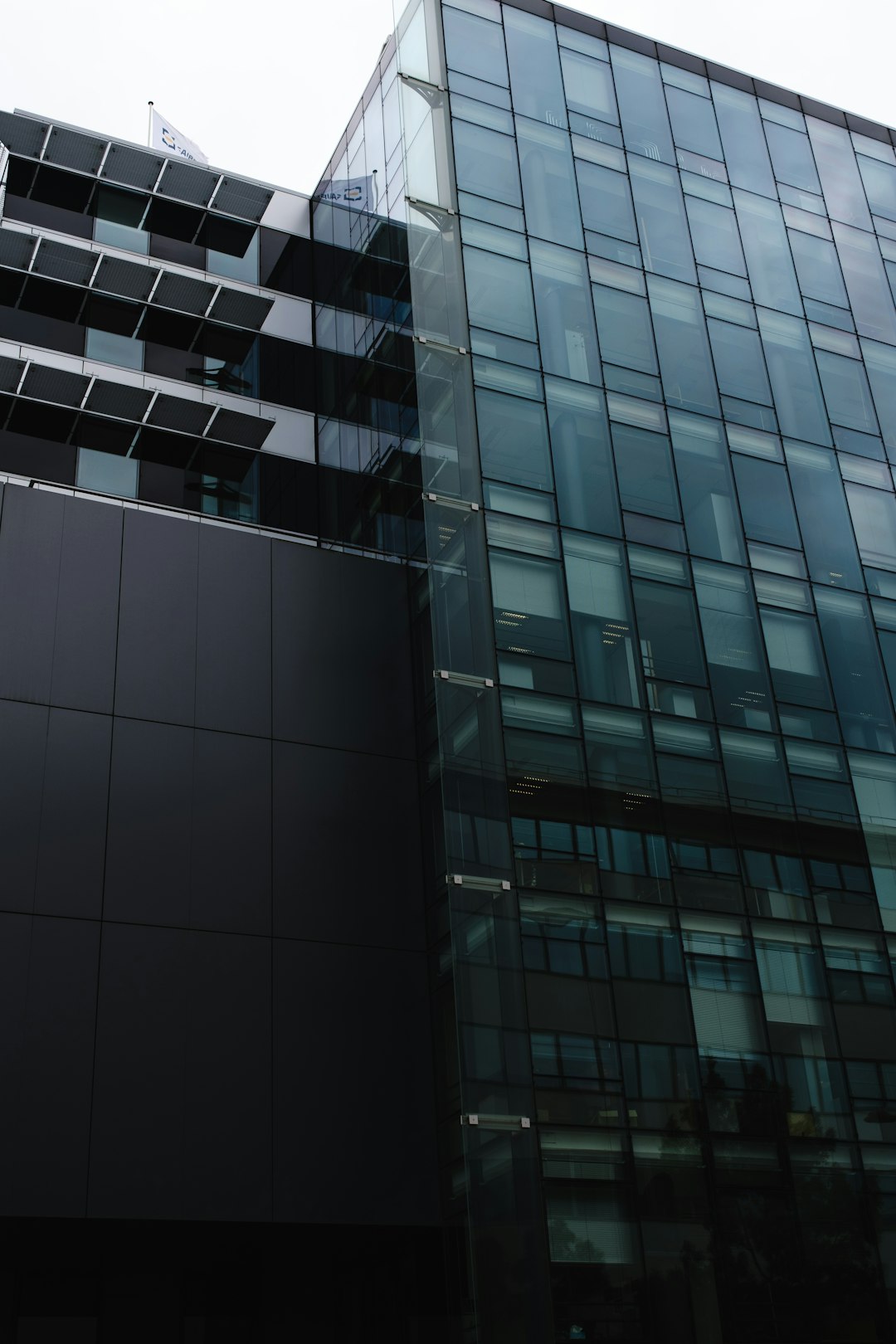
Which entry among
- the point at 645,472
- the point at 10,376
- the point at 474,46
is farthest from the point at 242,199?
the point at 645,472

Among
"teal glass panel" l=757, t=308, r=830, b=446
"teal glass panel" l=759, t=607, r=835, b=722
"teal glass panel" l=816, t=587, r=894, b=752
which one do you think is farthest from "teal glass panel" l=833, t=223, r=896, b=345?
"teal glass panel" l=759, t=607, r=835, b=722

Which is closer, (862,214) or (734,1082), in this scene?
(734,1082)

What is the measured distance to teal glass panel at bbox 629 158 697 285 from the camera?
91.6 ft

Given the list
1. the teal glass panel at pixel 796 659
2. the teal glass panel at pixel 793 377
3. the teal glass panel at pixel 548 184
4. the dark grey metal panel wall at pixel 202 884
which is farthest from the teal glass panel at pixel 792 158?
the dark grey metal panel wall at pixel 202 884

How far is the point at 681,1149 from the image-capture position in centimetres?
1875

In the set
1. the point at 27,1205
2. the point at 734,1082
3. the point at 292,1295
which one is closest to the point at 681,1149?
the point at 734,1082

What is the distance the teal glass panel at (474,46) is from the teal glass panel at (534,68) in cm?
27

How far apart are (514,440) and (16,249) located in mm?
12521

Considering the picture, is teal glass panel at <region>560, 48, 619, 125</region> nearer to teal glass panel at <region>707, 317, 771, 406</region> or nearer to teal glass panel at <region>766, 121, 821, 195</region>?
teal glass panel at <region>766, 121, 821, 195</region>

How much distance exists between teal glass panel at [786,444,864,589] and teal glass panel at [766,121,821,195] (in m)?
8.17

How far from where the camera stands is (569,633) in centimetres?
2264

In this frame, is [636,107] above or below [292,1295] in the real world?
above

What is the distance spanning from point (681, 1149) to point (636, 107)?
22593mm

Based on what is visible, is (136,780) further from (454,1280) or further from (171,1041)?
(454,1280)
